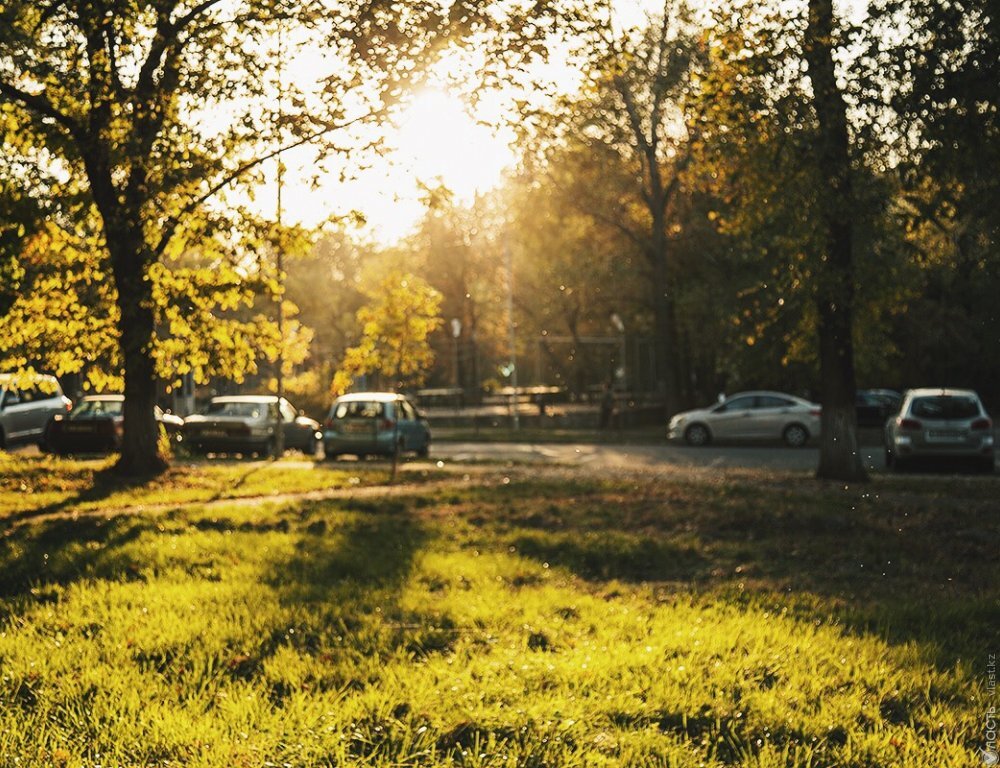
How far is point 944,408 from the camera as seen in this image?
73.7 feet

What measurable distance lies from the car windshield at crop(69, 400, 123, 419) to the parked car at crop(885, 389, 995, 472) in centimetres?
1700

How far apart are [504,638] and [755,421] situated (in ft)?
86.9

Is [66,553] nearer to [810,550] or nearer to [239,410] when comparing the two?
[810,550]

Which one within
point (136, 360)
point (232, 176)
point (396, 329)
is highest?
point (232, 176)

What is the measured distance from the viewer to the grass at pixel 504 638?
5.08 meters

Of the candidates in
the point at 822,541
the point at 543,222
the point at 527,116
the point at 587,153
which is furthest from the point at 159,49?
the point at 543,222

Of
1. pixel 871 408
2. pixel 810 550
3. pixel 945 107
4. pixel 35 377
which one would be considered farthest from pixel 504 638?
pixel 871 408

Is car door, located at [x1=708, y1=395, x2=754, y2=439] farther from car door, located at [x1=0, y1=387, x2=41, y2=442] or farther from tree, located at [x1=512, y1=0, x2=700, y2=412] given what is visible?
car door, located at [x1=0, y1=387, x2=41, y2=442]

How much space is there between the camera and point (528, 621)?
295 inches

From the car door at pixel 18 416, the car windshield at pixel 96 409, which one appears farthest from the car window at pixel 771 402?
the car door at pixel 18 416

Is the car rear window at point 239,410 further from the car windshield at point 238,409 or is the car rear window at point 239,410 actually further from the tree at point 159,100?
the tree at point 159,100

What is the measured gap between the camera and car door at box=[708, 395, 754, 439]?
32781 millimetres

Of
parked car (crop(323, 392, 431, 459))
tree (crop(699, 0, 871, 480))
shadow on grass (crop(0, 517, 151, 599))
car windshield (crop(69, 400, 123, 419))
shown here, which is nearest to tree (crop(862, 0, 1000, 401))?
tree (crop(699, 0, 871, 480))

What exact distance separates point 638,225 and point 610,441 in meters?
10.4
